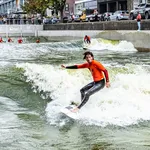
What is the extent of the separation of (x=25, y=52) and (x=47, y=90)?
17.1 meters

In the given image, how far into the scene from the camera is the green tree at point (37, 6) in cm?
6250

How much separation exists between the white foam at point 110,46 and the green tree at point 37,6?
25745 mm

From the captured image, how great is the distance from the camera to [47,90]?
15734mm

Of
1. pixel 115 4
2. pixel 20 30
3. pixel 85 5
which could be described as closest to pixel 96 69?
pixel 20 30

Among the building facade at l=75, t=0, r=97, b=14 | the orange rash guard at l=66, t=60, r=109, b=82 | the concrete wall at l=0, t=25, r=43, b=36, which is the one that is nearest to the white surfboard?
the orange rash guard at l=66, t=60, r=109, b=82

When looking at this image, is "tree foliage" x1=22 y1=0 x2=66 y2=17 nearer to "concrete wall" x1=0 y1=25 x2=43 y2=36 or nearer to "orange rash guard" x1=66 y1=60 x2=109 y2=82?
"concrete wall" x1=0 y1=25 x2=43 y2=36

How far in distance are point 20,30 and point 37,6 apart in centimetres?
866

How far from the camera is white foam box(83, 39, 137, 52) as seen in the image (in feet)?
114

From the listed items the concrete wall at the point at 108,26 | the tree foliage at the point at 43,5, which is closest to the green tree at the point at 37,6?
the tree foliage at the point at 43,5

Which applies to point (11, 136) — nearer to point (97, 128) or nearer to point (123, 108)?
point (97, 128)

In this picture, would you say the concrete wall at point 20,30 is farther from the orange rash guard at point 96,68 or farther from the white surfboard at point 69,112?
the orange rash guard at point 96,68

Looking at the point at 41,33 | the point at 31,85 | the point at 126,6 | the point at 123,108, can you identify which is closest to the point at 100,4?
the point at 126,6

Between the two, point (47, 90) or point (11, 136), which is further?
point (47, 90)

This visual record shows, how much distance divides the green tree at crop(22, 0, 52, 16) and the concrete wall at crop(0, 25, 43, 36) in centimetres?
445
